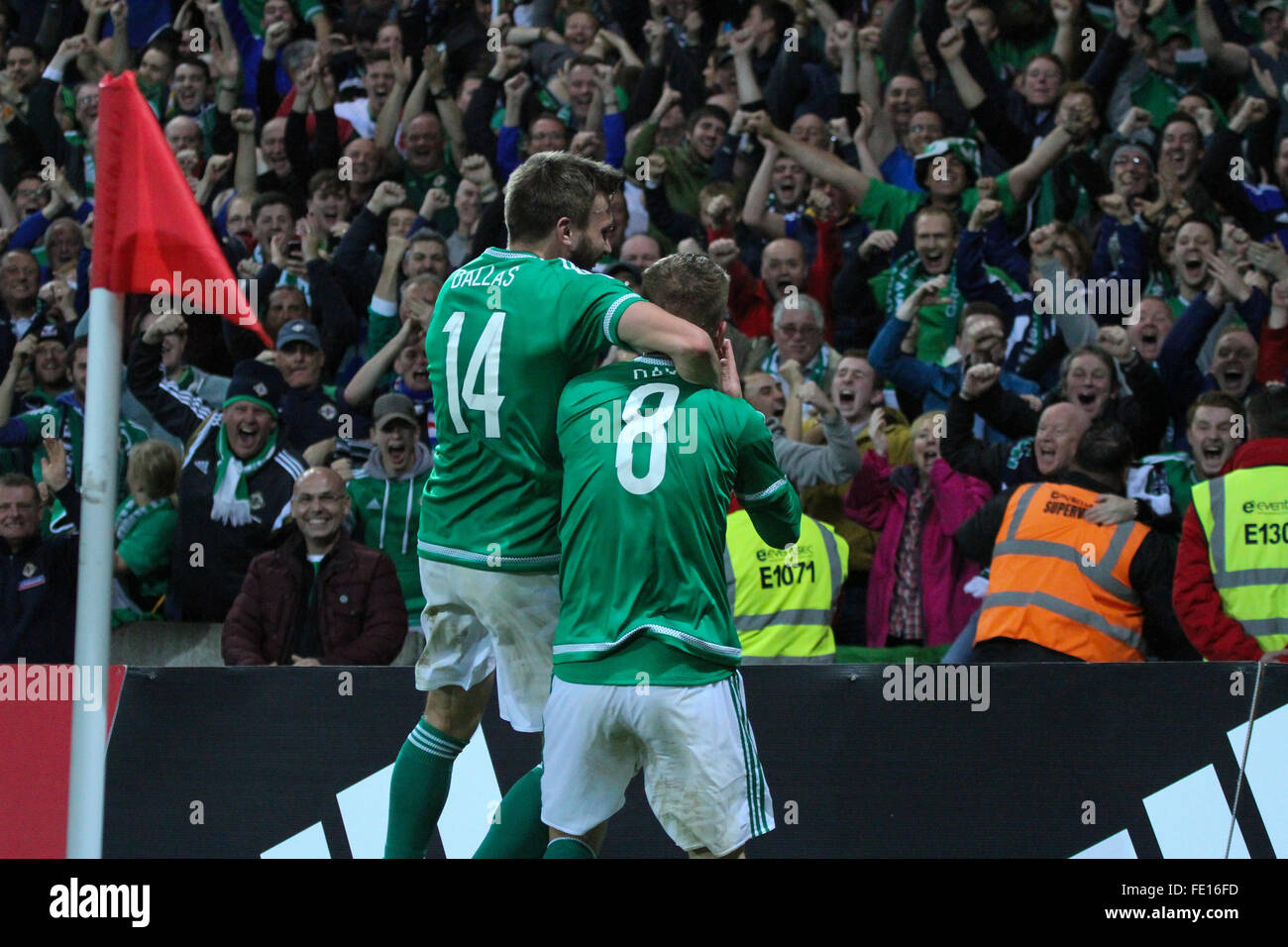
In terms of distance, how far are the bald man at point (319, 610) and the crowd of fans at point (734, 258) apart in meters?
0.02

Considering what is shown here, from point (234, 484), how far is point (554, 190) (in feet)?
14.2

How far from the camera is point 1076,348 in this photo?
27.7 feet

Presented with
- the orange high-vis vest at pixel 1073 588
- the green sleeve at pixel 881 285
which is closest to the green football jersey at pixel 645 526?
the orange high-vis vest at pixel 1073 588

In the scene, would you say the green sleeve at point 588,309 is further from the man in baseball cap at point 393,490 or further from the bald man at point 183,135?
the bald man at point 183,135

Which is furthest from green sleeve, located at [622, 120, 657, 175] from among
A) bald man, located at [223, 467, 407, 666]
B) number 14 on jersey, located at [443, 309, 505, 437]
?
number 14 on jersey, located at [443, 309, 505, 437]

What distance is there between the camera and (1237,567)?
6965 millimetres

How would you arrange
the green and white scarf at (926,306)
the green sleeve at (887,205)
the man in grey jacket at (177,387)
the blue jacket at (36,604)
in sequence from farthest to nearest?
the green sleeve at (887,205) → the man in grey jacket at (177,387) → the green and white scarf at (926,306) → the blue jacket at (36,604)

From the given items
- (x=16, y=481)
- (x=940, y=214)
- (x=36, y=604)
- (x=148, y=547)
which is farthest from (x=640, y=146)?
(x=36, y=604)

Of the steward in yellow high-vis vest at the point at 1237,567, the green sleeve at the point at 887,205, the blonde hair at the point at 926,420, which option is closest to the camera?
the steward in yellow high-vis vest at the point at 1237,567

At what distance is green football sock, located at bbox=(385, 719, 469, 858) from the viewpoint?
16.7 ft

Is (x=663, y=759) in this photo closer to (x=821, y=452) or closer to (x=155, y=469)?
(x=821, y=452)

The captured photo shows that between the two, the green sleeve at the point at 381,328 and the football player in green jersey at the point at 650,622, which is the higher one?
the green sleeve at the point at 381,328

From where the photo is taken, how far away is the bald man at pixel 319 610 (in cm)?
777
